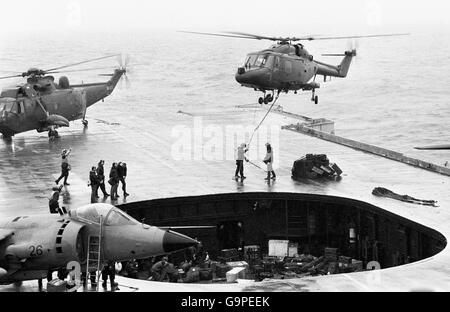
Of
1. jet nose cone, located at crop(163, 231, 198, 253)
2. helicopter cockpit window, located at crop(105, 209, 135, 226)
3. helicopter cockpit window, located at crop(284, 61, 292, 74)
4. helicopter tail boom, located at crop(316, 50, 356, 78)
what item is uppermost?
helicopter cockpit window, located at crop(284, 61, 292, 74)

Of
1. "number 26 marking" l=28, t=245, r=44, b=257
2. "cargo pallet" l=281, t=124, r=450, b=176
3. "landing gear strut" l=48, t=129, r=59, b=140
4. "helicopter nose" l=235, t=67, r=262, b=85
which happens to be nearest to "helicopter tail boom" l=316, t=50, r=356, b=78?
"cargo pallet" l=281, t=124, r=450, b=176

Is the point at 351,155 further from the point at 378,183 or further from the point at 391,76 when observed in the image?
the point at 391,76

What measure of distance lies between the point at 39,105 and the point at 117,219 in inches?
1103

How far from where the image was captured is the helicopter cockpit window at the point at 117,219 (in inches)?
928

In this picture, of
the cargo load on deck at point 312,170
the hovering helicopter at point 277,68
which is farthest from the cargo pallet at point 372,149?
the hovering helicopter at point 277,68

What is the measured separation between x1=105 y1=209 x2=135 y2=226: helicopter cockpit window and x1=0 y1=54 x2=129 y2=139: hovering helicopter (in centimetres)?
2455

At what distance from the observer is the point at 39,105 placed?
5044cm

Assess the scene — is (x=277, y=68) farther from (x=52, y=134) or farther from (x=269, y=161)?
(x=52, y=134)

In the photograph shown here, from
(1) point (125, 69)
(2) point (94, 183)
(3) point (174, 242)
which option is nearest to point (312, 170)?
(2) point (94, 183)

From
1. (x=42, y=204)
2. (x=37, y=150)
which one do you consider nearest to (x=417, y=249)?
(x=42, y=204)

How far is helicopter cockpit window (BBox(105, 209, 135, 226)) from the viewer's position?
23562 millimetres

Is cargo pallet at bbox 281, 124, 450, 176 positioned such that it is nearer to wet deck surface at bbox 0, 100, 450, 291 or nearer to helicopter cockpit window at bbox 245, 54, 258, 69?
wet deck surface at bbox 0, 100, 450, 291

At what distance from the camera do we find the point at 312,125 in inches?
2221
